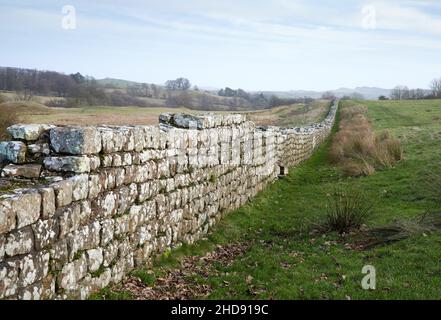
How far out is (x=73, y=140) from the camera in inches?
228

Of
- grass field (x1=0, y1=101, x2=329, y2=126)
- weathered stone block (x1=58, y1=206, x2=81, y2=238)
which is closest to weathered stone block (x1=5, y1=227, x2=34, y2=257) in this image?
weathered stone block (x1=58, y1=206, x2=81, y2=238)

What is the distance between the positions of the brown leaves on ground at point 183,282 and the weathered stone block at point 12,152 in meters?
2.08

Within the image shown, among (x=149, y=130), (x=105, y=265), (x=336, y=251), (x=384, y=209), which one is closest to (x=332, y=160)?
(x=384, y=209)

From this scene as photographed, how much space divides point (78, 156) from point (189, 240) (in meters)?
3.74

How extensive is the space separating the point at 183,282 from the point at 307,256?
2.64 metres

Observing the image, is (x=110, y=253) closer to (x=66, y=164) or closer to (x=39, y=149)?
(x=66, y=164)

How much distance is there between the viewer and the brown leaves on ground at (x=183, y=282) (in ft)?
20.6

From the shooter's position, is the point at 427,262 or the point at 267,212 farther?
the point at 267,212

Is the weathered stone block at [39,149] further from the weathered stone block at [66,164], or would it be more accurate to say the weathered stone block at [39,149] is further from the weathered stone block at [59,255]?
the weathered stone block at [59,255]

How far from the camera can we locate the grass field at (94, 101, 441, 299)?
6551 millimetres

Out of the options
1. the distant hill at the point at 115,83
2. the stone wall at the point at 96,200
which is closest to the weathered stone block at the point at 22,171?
the stone wall at the point at 96,200

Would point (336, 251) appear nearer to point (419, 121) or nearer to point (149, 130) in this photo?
point (149, 130)

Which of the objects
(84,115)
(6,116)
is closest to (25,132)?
(6,116)
